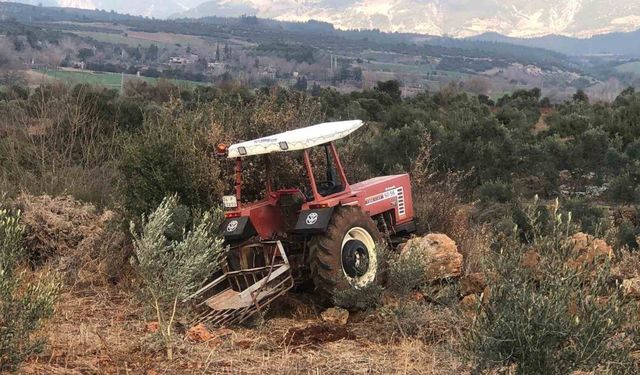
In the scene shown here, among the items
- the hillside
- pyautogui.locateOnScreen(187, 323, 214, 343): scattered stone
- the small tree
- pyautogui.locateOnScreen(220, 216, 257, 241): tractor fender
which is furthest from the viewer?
the hillside

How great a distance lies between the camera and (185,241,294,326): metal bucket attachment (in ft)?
22.6

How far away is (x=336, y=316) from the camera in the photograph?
279 inches

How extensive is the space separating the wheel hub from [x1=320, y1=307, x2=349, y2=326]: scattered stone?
449mm

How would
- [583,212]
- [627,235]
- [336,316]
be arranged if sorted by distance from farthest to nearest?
[583,212], [627,235], [336,316]

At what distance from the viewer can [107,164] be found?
14281mm

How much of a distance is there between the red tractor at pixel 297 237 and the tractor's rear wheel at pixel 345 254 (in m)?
0.01

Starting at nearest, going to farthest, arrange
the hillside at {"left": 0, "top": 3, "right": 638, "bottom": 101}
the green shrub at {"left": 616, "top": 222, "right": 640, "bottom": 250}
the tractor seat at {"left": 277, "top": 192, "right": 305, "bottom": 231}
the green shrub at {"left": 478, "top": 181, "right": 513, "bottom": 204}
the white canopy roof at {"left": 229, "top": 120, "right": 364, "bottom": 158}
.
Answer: the white canopy roof at {"left": 229, "top": 120, "right": 364, "bottom": 158}, the tractor seat at {"left": 277, "top": 192, "right": 305, "bottom": 231}, the green shrub at {"left": 616, "top": 222, "right": 640, "bottom": 250}, the green shrub at {"left": 478, "top": 181, "right": 513, "bottom": 204}, the hillside at {"left": 0, "top": 3, "right": 638, "bottom": 101}

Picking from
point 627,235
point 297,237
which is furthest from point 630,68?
point 297,237

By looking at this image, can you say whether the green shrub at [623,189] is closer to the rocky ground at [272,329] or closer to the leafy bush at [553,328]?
the rocky ground at [272,329]

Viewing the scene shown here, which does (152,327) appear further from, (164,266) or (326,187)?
(326,187)

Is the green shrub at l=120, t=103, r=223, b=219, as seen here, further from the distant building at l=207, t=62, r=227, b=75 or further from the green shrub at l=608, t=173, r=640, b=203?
the distant building at l=207, t=62, r=227, b=75

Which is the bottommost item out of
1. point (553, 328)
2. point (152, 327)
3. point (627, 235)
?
point (627, 235)

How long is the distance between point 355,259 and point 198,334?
1.99 m

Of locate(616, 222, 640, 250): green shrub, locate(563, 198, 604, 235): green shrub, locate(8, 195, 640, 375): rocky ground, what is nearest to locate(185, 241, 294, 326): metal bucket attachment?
locate(8, 195, 640, 375): rocky ground
